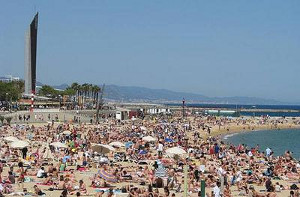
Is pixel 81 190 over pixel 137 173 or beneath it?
beneath

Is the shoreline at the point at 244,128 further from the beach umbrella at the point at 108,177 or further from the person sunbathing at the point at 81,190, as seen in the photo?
the person sunbathing at the point at 81,190

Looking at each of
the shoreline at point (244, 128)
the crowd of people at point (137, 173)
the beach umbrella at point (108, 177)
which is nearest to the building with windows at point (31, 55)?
the shoreline at point (244, 128)

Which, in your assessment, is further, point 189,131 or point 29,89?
point 29,89

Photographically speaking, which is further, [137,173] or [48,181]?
[137,173]

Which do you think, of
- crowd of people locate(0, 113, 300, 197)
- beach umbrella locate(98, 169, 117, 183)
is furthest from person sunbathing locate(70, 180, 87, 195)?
beach umbrella locate(98, 169, 117, 183)

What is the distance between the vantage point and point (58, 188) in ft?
55.5

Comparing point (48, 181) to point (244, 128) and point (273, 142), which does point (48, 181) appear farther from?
point (244, 128)

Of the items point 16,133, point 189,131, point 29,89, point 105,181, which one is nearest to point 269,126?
point 189,131

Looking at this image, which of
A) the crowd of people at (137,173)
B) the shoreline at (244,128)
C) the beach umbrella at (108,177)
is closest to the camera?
the crowd of people at (137,173)

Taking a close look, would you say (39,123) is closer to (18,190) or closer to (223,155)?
(223,155)

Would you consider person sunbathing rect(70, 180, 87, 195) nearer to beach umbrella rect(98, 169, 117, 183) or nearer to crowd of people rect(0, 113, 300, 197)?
crowd of people rect(0, 113, 300, 197)

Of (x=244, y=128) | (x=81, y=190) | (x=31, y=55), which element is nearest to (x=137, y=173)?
(x=81, y=190)

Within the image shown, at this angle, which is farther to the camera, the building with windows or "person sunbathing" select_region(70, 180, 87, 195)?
the building with windows

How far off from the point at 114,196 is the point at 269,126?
66.1 metres
